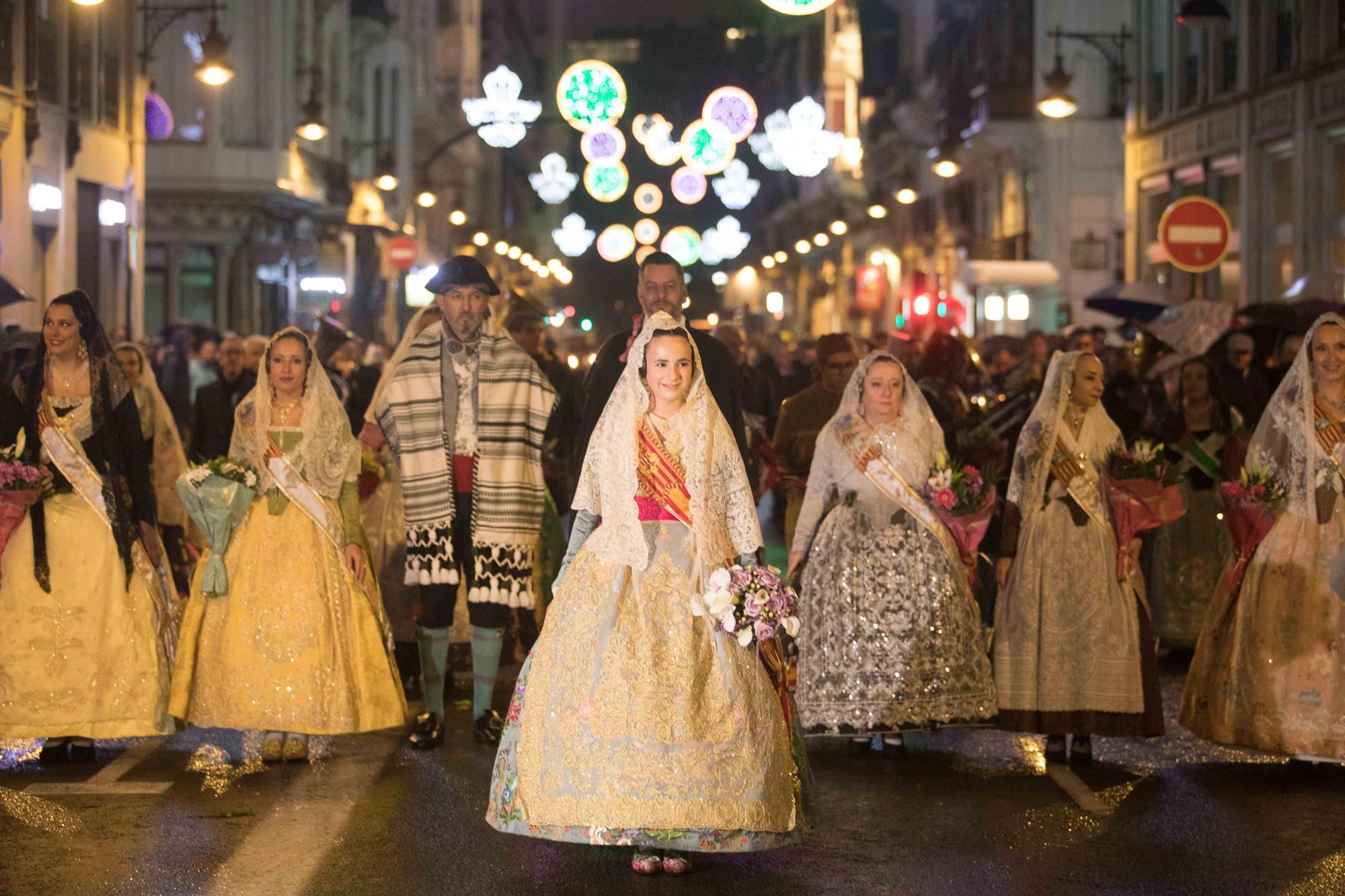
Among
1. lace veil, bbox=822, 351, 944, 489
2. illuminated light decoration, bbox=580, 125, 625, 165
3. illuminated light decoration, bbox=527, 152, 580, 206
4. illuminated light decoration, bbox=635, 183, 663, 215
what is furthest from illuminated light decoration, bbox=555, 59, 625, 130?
illuminated light decoration, bbox=635, 183, 663, 215

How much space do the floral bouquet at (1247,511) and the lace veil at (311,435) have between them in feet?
13.0

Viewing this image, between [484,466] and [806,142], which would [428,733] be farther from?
[806,142]

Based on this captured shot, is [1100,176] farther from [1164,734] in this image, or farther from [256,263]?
[1164,734]

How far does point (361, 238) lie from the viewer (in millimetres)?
46844

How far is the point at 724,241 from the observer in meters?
53.7

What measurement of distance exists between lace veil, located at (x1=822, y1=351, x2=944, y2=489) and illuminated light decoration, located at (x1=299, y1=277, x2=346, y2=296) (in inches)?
1362

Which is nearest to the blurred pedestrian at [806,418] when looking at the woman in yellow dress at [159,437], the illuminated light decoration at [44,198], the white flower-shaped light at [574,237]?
the woman in yellow dress at [159,437]

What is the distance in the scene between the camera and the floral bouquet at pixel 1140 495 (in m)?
8.74

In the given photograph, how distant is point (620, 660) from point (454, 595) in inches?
111

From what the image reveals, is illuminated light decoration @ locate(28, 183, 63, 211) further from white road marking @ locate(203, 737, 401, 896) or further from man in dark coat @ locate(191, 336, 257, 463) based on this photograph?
white road marking @ locate(203, 737, 401, 896)

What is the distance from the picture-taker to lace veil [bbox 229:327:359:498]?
28.0 ft

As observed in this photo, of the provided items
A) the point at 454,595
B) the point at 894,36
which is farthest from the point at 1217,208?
the point at 894,36

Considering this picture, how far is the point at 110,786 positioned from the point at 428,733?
147 cm

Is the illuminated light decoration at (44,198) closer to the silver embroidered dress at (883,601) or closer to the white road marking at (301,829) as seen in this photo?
the white road marking at (301,829)
